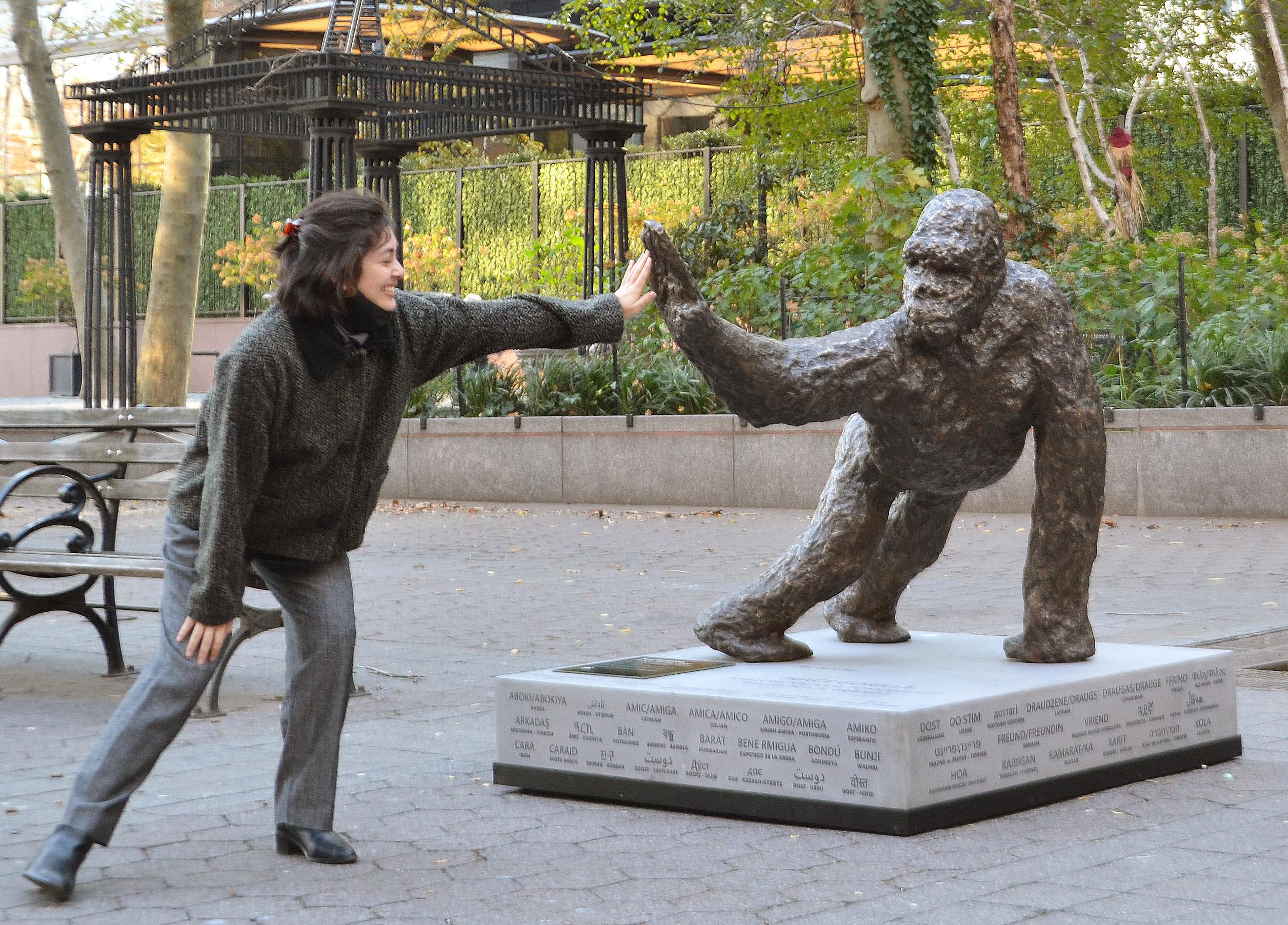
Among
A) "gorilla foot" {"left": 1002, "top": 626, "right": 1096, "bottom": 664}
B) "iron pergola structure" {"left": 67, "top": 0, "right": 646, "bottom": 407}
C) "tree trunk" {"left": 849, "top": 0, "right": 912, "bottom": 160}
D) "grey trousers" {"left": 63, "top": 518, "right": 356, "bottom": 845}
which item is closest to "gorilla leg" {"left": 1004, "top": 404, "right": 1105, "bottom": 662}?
"gorilla foot" {"left": 1002, "top": 626, "right": 1096, "bottom": 664}

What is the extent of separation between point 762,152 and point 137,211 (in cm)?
1591

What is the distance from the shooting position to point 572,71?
53.8ft

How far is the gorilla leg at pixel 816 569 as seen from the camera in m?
5.00

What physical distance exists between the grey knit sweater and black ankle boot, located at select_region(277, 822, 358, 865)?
0.60 m

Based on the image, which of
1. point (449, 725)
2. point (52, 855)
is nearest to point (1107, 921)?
point (52, 855)

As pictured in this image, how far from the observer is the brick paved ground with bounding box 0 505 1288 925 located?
12.1 feet

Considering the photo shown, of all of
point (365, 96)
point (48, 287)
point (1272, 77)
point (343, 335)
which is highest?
point (1272, 77)

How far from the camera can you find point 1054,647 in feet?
16.1

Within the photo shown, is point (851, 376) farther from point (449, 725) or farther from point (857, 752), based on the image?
point (449, 725)

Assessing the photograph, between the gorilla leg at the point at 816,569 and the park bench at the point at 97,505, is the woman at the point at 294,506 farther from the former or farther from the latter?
the park bench at the point at 97,505

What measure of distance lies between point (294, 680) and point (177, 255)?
50.5 ft

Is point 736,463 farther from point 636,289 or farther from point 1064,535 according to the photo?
point 636,289

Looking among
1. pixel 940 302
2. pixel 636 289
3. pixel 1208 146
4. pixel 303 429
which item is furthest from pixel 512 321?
pixel 1208 146

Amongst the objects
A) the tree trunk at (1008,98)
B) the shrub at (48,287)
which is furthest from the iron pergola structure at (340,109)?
the shrub at (48,287)
